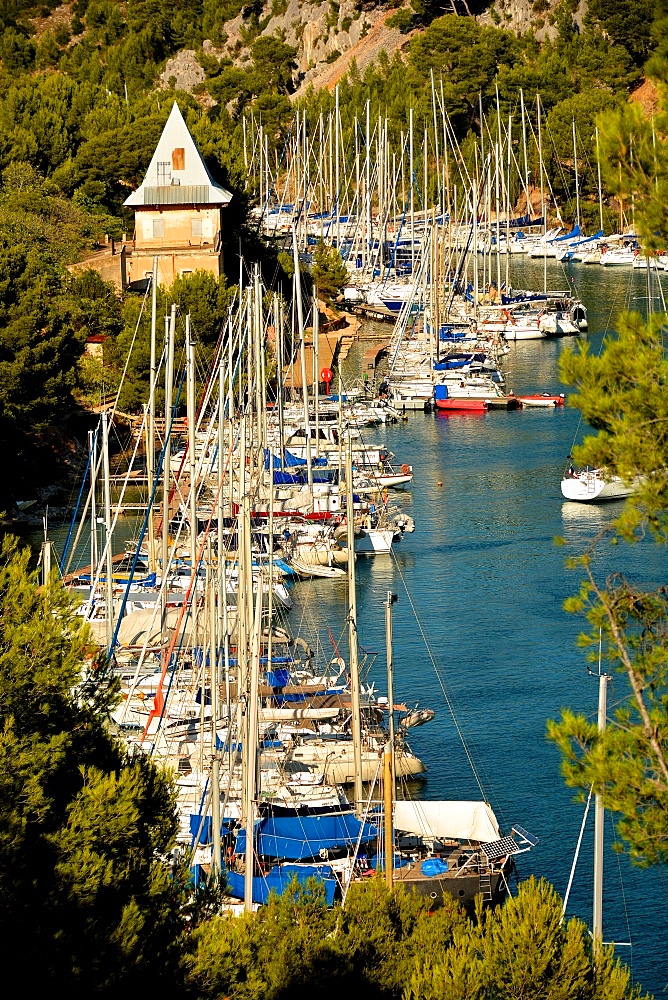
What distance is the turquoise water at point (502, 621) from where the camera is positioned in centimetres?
2238

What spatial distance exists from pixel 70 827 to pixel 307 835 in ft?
24.3

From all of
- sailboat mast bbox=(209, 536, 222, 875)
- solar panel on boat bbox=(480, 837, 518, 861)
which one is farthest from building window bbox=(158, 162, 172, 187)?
solar panel on boat bbox=(480, 837, 518, 861)

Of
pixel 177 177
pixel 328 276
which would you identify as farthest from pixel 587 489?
pixel 328 276

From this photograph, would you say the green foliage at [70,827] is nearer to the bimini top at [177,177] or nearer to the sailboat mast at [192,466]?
the sailboat mast at [192,466]

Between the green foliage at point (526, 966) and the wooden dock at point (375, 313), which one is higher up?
the wooden dock at point (375, 313)

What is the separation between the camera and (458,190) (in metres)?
87.5

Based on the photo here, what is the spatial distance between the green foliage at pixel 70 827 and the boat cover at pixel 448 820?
19.8ft

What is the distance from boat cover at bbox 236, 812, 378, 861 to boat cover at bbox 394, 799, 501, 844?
10.8 inches

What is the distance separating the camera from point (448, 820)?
72.1ft

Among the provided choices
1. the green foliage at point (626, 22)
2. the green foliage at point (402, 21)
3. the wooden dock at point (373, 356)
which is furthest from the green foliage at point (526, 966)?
the green foliage at point (402, 21)

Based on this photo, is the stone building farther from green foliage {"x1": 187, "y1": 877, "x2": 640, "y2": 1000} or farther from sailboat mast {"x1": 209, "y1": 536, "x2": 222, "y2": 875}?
green foliage {"x1": 187, "y1": 877, "x2": 640, "y2": 1000}

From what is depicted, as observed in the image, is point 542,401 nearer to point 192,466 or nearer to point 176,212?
point 176,212

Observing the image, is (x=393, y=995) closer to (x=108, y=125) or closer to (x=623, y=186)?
(x=623, y=186)

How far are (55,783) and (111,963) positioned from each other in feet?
6.97
